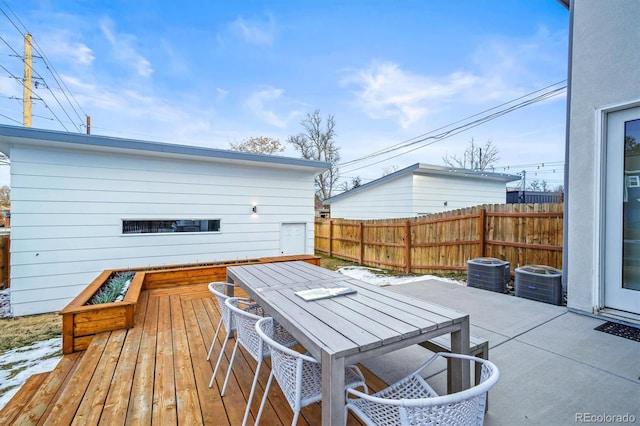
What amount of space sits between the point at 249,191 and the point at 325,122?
15143 mm

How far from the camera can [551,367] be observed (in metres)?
2.34

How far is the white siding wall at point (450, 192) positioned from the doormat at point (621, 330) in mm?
7038

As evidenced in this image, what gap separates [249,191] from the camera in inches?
282

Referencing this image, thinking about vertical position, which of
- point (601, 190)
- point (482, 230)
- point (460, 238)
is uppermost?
point (601, 190)

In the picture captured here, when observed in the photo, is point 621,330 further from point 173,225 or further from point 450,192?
point 450,192

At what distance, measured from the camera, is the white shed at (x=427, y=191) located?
10.1 metres

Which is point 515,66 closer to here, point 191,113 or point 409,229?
point 409,229

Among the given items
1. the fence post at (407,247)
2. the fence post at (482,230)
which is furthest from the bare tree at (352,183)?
the fence post at (482,230)

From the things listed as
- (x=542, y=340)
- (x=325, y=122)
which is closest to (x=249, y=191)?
(x=542, y=340)

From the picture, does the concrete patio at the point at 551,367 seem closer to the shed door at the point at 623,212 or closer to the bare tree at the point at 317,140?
the shed door at the point at 623,212

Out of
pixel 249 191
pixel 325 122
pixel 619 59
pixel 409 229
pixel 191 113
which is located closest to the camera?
pixel 619 59

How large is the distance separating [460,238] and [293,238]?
4.37 metres

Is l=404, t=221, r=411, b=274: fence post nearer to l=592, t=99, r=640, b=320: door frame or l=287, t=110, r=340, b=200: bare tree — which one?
l=592, t=99, r=640, b=320: door frame

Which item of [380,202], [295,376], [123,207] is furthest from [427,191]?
[295,376]
